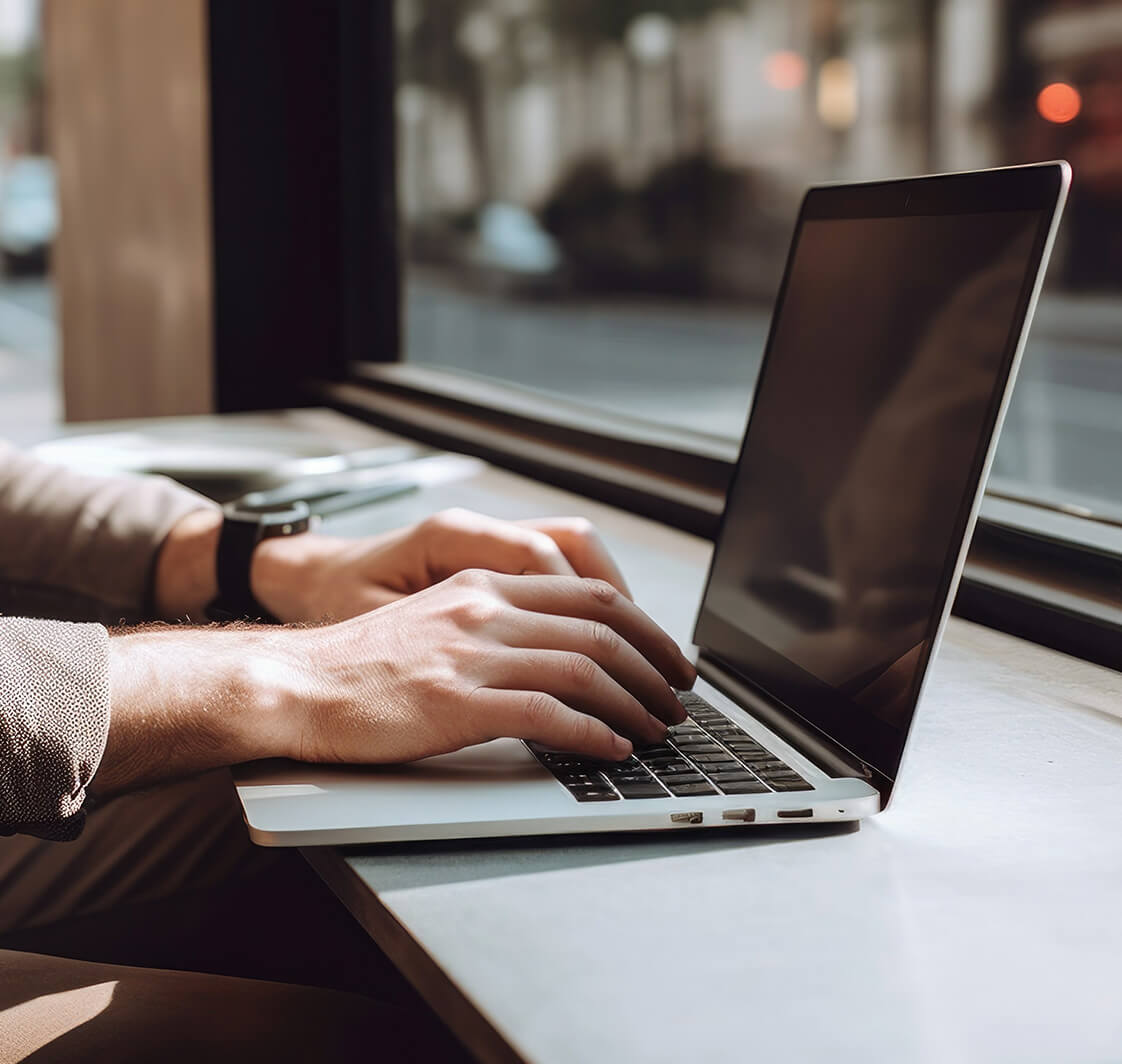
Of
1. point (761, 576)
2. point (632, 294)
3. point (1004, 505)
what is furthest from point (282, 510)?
point (632, 294)

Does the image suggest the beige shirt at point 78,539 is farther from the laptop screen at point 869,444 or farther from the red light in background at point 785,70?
the red light in background at point 785,70

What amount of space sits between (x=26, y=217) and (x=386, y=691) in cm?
2230

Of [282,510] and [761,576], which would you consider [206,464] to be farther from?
[761,576]

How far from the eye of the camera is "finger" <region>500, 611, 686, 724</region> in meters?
0.80

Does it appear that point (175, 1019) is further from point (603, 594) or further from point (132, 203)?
point (132, 203)

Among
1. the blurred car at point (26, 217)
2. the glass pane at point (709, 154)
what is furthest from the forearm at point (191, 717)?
the blurred car at point (26, 217)

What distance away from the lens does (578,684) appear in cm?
77

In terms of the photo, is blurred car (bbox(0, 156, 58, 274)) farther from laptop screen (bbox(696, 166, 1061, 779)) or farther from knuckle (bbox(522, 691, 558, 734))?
knuckle (bbox(522, 691, 558, 734))

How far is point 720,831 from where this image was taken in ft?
2.31

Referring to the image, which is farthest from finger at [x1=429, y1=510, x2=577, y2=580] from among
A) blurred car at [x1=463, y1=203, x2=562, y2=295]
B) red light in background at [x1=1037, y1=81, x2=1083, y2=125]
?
blurred car at [x1=463, y1=203, x2=562, y2=295]

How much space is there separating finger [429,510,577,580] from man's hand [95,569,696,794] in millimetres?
190

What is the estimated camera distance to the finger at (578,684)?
0.77m

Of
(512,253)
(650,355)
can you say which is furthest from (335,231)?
(512,253)

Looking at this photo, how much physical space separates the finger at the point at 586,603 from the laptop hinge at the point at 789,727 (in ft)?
0.26
